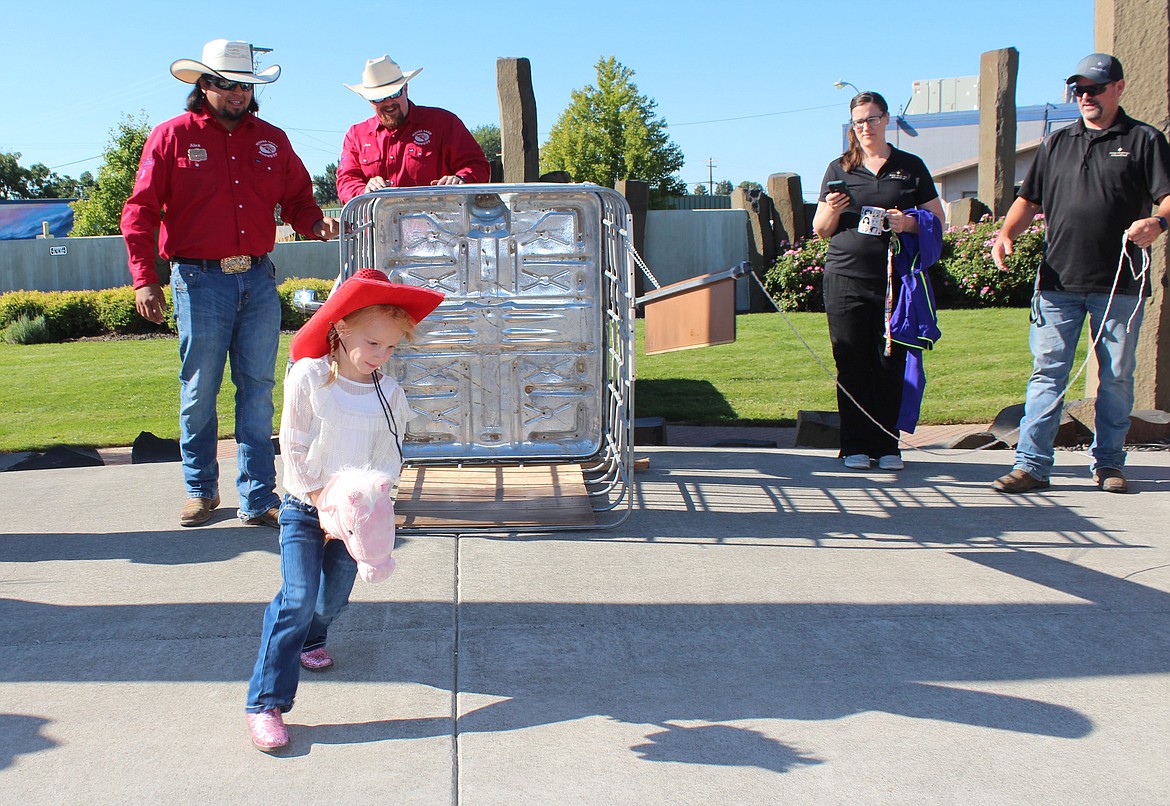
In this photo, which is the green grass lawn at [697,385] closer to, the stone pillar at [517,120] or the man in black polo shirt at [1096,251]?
the stone pillar at [517,120]

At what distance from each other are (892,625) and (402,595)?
1.68 m

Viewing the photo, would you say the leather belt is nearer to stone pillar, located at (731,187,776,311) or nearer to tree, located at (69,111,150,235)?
stone pillar, located at (731,187,776,311)

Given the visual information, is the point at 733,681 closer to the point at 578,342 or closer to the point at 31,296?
the point at 578,342

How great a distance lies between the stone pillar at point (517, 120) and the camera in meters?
7.96

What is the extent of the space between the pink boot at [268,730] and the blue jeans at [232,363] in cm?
210

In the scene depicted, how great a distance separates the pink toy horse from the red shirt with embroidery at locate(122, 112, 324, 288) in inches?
90.6

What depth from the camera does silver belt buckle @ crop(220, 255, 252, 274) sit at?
474 centimetres

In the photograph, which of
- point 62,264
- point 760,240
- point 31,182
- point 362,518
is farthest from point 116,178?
point 31,182

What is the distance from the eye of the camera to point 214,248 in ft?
15.5

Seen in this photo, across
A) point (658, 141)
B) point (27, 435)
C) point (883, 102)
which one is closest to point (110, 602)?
point (883, 102)

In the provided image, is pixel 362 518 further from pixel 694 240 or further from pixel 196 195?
pixel 694 240

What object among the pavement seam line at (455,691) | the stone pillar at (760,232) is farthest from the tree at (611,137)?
the pavement seam line at (455,691)

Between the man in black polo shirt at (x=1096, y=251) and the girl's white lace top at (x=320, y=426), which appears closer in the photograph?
the girl's white lace top at (x=320, y=426)

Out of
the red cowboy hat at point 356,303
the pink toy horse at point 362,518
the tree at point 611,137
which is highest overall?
the tree at point 611,137
